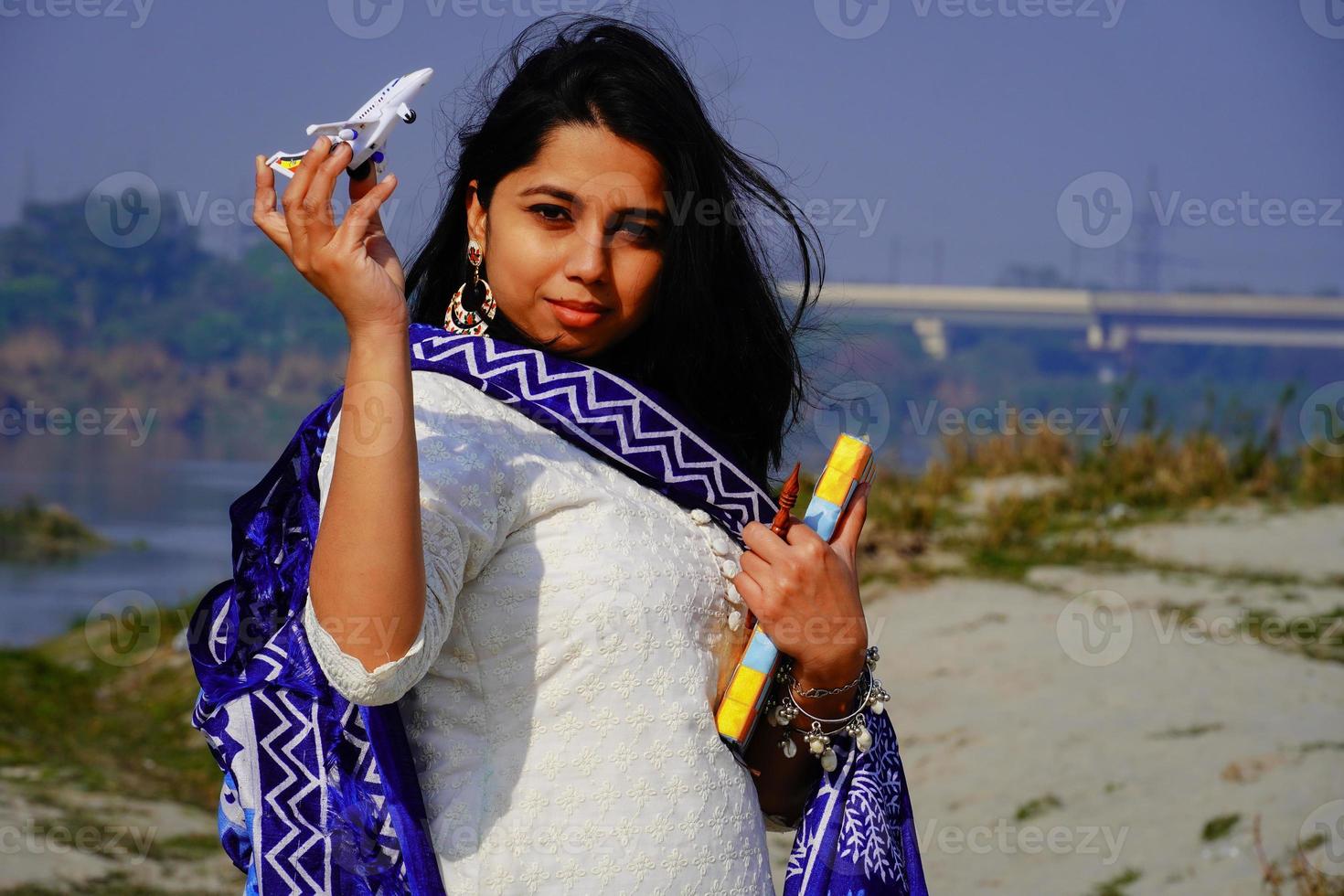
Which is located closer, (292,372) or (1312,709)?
(1312,709)

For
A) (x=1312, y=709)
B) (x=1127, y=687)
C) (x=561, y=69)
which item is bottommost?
(x=1127, y=687)

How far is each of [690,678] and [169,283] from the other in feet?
123

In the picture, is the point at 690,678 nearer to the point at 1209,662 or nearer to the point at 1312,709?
the point at 1312,709

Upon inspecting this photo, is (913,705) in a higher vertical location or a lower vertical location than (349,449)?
lower

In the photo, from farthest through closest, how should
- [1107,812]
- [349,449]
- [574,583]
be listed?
[1107,812], [574,583], [349,449]

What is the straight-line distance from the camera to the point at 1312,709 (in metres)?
5.31

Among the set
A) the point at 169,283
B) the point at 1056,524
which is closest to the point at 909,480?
the point at 1056,524

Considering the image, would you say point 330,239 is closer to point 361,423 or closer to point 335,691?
point 361,423

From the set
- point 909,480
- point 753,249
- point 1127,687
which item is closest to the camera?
point 753,249
